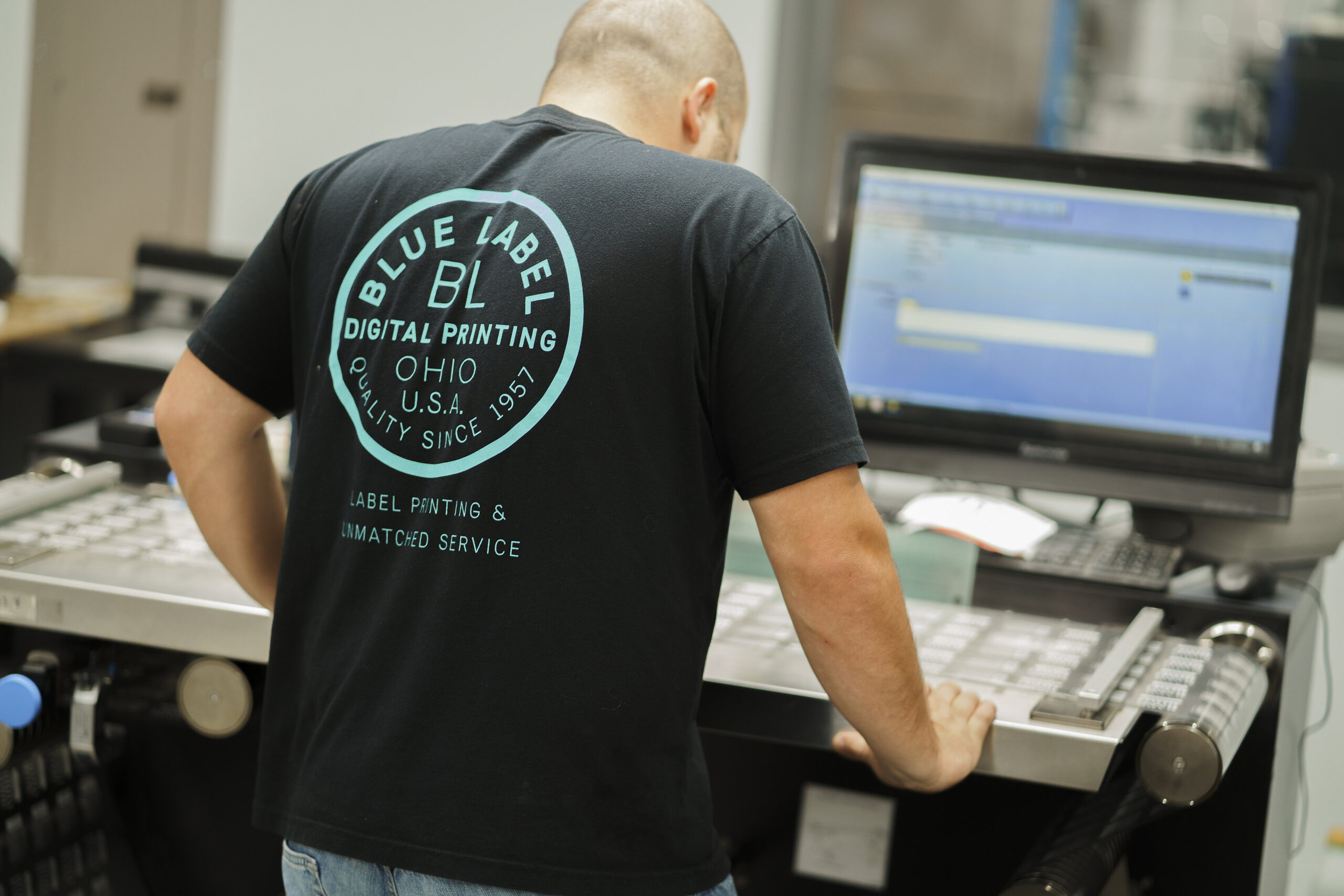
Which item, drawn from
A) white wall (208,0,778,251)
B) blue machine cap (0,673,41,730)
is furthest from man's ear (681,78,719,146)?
white wall (208,0,778,251)

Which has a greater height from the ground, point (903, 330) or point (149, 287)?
point (903, 330)

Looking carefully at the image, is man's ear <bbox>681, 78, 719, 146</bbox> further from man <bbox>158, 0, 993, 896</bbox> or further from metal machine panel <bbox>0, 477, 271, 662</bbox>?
metal machine panel <bbox>0, 477, 271, 662</bbox>

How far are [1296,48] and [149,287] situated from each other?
93.1 inches

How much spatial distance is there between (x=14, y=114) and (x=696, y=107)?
2.88m

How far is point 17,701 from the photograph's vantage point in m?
1.32

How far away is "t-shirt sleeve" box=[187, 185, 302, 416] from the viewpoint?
1.07 metres

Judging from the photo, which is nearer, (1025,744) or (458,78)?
(1025,744)

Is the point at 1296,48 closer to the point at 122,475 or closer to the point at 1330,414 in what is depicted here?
the point at 1330,414

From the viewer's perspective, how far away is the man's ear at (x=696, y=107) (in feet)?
3.66

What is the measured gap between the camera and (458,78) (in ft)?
9.64

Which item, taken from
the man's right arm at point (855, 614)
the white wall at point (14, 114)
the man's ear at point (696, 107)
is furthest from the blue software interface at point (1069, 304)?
the white wall at point (14, 114)

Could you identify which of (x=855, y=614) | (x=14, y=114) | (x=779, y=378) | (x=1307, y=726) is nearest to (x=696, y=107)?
(x=779, y=378)

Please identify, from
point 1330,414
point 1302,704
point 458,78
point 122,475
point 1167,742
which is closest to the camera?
point 1167,742

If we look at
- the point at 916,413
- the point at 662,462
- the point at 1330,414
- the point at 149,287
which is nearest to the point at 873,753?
the point at 662,462
